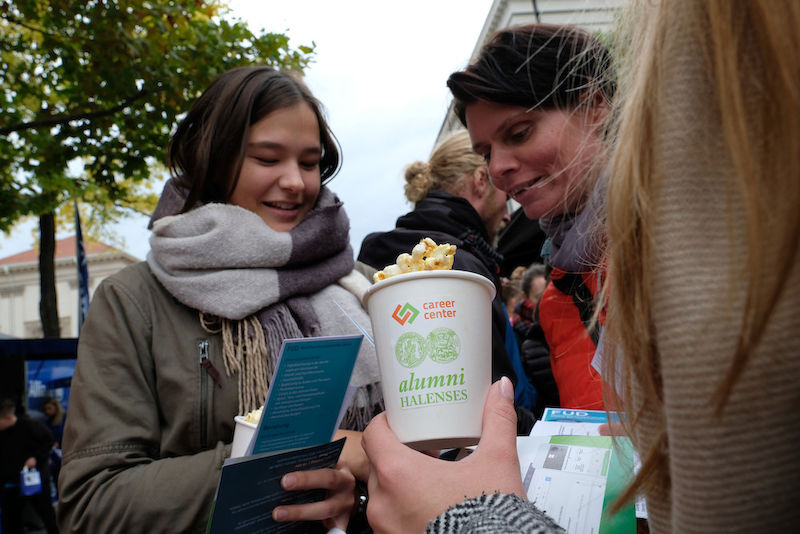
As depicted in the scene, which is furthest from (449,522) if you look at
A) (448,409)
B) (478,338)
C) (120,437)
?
(120,437)

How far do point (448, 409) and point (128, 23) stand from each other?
6463 mm

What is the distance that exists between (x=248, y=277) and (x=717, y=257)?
5.72ft

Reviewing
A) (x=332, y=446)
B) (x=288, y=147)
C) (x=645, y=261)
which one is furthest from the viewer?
(x=288, y=147)

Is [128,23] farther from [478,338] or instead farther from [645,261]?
[645,261]

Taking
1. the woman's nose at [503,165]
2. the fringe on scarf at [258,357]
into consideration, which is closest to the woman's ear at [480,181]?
the woman's nose at [503,165]

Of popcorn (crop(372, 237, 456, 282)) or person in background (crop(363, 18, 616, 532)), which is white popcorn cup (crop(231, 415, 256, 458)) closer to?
popcorn (crop(372, 237, 456, 282))

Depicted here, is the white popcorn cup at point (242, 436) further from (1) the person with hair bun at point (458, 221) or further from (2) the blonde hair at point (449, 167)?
(2) the blonde hair at point (449, 167)

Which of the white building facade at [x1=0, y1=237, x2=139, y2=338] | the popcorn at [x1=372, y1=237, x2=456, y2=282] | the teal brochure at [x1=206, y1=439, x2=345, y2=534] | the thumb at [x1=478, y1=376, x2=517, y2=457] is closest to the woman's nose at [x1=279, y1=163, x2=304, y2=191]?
the popcorn at [x1=372, y1=237, x2=456, y2=282]

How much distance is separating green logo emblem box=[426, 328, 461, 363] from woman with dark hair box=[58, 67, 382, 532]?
1.46 ft

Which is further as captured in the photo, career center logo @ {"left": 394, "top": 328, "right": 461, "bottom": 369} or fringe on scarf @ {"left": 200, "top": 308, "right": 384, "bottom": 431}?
fringe on scarf @ {"left": 200, "top": 308, "right": 384, "bottom": 431}

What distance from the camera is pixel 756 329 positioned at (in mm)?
598

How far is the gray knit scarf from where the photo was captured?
6.53ft

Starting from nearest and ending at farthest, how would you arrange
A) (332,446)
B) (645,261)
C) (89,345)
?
1. (645,261)
2. (332,446)
3. (89,345)

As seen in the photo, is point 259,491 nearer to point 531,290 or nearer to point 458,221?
point 458,221
